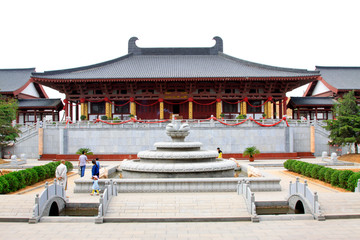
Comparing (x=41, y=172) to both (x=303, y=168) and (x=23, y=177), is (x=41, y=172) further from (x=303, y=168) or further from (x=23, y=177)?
(x=303, y=168)

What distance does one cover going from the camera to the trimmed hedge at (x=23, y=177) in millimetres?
13008

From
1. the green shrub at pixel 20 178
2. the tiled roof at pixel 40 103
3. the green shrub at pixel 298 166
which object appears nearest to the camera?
the green shrub at pixel 20 178

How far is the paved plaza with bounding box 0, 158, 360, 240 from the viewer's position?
8.11 m

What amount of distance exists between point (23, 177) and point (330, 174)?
1448 cm

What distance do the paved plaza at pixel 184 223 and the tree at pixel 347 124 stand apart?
52.0ft

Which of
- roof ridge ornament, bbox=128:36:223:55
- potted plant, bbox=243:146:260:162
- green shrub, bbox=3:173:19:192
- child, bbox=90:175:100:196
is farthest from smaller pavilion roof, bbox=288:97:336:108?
green shrub, bbox=3:173:19:192

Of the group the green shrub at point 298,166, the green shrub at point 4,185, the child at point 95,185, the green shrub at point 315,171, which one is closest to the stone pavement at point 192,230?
the child at point 95,185

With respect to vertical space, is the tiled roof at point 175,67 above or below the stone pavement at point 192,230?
above

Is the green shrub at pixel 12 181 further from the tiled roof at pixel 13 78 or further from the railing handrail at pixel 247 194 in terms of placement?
the tiled roof at pixel 13 78

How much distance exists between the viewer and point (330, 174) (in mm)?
14914

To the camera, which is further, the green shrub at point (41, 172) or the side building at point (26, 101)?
the side building at point (26, 101)

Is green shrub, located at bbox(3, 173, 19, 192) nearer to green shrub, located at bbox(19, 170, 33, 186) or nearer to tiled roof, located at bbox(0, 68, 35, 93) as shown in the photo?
green shrub, located at bbox(19, 170, 33, 186)

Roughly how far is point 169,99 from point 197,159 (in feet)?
72.0

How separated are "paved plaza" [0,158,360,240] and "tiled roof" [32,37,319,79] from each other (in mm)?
22555
